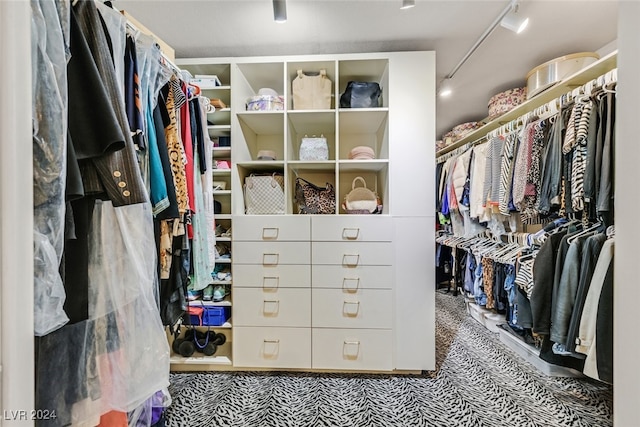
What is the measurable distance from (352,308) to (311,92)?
1.50 m

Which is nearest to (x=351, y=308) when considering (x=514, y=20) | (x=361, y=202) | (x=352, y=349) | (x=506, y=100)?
(x=352, y=349)

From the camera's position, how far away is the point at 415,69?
71.9 inches

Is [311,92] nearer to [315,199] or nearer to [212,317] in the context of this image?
[315,199]

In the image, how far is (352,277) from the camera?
6.02 ft

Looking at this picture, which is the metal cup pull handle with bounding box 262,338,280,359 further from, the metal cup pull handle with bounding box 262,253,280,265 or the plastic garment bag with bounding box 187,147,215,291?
the plastic garment bag with bounding box 187,147,215,291

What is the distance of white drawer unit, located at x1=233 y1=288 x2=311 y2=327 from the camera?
1.85 meters

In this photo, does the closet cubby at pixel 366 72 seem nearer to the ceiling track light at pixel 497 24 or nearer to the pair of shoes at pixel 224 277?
the ceiling track light at pixel 497 24

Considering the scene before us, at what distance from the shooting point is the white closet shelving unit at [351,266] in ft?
5.99

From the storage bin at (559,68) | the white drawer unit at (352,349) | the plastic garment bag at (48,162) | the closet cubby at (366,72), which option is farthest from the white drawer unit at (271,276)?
the storage bin at (559,68)

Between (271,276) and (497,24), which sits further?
(271,276)

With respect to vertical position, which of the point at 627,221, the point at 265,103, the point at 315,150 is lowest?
the point at 627,221

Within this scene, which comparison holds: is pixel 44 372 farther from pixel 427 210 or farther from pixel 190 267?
pixel 427 210

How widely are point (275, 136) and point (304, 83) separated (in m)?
0.55

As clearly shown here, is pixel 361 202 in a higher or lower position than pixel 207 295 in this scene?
higher
